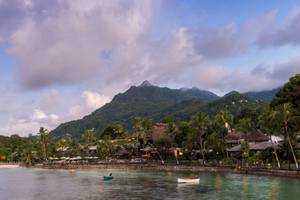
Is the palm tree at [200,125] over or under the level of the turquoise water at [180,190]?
over

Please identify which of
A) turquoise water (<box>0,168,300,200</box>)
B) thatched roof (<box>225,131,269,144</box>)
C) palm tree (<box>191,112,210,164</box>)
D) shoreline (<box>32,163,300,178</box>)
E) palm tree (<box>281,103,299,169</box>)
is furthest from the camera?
thatched roof (<box>225,131,269,144</box>)

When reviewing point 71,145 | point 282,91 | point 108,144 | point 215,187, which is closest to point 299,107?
point 282,91

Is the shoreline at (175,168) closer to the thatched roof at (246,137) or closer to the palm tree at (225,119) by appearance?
the thatched roof at (246,137)

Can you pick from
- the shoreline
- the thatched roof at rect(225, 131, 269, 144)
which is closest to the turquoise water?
the shoreline

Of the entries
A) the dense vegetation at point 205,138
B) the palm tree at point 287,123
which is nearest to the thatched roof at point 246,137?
the dense vegetation at point 205,138

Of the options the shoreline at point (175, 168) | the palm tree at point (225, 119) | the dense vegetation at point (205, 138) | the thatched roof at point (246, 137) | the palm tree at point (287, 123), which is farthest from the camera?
the palm tree at point (225, 119)

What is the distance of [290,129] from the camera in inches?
3236

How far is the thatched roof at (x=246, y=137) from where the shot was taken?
4560 inches

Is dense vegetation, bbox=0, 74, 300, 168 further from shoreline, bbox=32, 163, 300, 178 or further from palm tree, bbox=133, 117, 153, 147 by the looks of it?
shoreline, bbox=32, 163, 300, 178

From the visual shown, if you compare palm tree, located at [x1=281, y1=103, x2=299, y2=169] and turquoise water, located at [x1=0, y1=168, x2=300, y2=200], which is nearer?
turquoise water, located at [x1=0, y1=168, x2=300, y2=200]

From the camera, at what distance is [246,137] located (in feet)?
379

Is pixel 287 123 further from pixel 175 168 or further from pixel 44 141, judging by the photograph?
pixel 44 141

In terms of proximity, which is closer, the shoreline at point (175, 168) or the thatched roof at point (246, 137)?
the shoreline at point (175, 168)

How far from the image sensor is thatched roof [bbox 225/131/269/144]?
4560 inches
